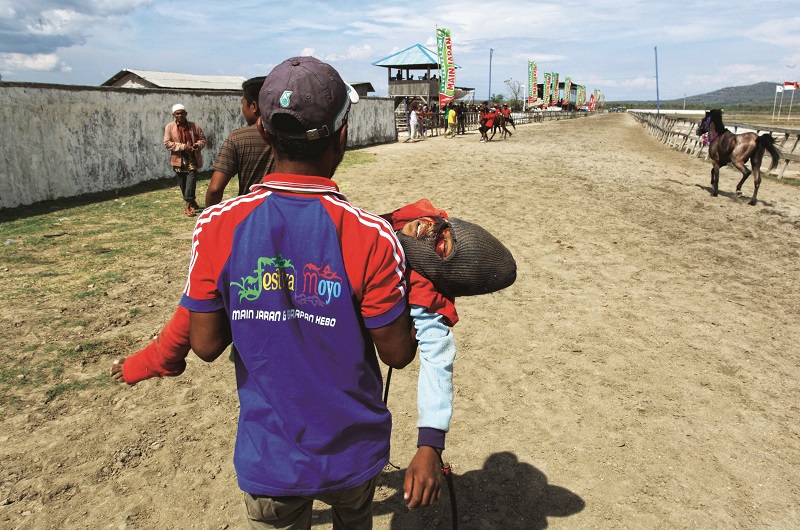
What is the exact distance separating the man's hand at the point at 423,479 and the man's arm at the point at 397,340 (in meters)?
0.25

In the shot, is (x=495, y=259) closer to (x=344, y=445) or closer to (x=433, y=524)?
(x=344, y=445)

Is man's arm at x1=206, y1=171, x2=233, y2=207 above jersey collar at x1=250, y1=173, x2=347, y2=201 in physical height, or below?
below

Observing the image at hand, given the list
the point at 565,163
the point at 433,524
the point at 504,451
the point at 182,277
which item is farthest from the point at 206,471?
the point at 565,163

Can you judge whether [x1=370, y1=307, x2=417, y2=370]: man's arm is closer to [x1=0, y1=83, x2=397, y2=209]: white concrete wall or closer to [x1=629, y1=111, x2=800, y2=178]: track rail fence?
[x1=0, y1=83, x2=397, y2=209]: white concrete wall

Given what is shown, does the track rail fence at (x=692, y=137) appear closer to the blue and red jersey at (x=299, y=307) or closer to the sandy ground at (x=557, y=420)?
the sandy ground at (x=557, y=420)

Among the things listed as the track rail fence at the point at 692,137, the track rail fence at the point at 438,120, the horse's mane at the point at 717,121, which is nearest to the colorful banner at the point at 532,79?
the track rail fence at the point at 438,120

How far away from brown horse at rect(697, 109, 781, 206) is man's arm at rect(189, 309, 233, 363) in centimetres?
1184

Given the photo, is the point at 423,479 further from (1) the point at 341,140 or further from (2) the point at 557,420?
(2) the point at 557,420

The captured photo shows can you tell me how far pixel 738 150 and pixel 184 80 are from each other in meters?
28.5

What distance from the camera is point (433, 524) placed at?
2711 millimetres

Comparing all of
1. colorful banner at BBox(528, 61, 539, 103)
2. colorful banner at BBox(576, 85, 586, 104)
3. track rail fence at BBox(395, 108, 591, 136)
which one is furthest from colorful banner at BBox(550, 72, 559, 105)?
colorful banner at BBox(576, 85, 586, 104)

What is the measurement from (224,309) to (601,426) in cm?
297

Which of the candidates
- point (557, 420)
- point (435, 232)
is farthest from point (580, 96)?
point (435, 232)

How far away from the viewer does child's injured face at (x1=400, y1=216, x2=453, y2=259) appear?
144 centimetres
